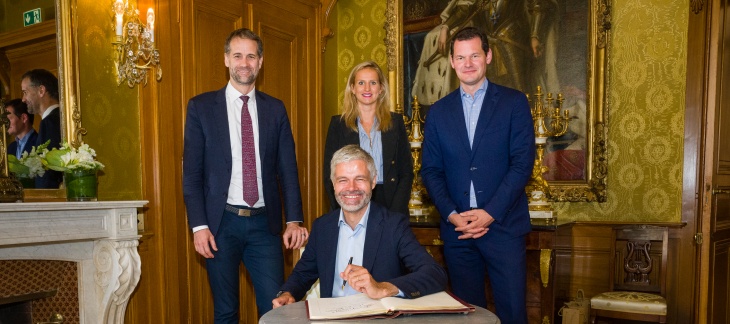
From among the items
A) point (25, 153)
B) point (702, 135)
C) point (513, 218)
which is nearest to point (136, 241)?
point (25, 153)

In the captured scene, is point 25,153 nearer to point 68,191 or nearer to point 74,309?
point 68,191

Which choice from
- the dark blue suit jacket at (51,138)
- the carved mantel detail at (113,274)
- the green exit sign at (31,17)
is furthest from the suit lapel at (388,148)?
the green exit sign at (31,17)

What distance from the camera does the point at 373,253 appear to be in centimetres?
199

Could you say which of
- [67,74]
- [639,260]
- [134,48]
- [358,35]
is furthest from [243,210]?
[358,35]

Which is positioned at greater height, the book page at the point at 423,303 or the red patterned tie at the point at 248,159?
the red patterned tie at the point at 248,159

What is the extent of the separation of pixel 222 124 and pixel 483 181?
1198 mm

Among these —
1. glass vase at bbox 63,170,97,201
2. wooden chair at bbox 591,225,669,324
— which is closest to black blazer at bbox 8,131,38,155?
glass vase at bbox 63,170,97,201

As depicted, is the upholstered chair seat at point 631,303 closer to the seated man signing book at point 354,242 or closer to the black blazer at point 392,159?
the black blazer at point 392,159

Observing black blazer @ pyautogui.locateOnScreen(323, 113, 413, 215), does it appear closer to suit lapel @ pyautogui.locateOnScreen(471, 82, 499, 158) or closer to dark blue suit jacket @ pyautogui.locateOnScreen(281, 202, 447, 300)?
suit lapel @ pyautogui.locateOnScreen(471, 82, 499, 158)

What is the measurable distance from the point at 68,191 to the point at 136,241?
455 mm

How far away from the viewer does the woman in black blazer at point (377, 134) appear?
290 cm

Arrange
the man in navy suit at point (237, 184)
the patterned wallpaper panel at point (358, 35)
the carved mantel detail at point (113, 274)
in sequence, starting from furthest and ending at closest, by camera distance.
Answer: the patterned wallpaper panel at point (358, 35), the carved mantel detail at point (113, 274), the man in navy suit at point (237, 184)

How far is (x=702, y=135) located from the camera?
359 cm

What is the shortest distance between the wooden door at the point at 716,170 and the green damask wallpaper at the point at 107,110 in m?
3.42
